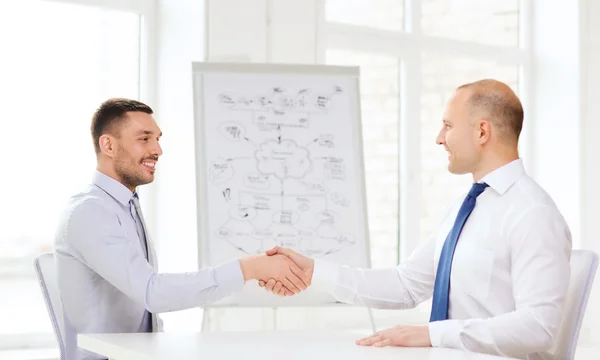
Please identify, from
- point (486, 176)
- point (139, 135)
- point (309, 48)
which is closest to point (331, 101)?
point (309, 48)

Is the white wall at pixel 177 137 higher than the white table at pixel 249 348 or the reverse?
higher

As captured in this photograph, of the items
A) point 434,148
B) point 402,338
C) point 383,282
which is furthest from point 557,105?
point 402,338

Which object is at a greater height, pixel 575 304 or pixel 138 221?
pixel 138 221

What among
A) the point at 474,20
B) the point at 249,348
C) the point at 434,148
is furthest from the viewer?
the point at 474,20

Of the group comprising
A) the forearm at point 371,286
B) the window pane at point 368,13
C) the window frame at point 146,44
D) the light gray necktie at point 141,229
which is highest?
the window pane at point 368,13

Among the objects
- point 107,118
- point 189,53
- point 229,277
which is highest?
point 189,53

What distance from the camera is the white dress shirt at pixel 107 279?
2.63m

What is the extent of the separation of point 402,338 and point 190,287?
730 millimetres

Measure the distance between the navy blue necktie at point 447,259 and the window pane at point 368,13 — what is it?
2.32m

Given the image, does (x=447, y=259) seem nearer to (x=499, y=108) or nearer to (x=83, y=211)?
(x=499, y=108)

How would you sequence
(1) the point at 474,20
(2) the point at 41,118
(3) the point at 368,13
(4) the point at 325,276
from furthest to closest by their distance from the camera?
1. (1) the point at 474,20
2. (3) the point at 368,13
3. (2) the point at 41,118
4. (4) the point at 325,276

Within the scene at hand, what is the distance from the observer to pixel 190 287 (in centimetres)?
267

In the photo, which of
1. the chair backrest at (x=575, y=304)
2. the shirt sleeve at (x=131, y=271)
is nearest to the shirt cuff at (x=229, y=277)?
the shirt sleeve at (x=131, y=271)

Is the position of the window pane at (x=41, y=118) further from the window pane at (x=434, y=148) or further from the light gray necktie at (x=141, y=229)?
the window pane at (x=434, y=148)
